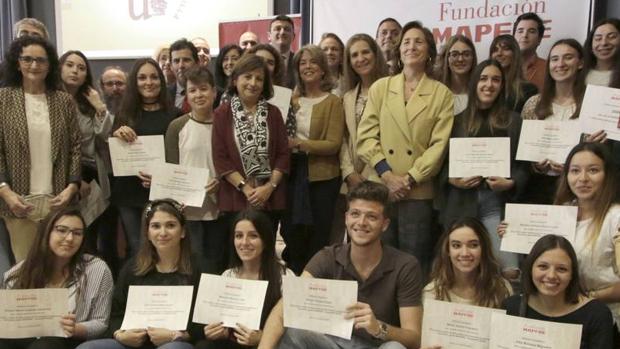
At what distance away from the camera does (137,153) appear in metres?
3.83

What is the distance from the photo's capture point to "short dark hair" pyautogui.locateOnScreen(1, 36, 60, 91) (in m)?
3.60

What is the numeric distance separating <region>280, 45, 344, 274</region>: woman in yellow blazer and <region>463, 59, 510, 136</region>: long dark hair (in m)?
0.80

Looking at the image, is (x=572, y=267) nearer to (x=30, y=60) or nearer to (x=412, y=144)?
(x=412, y=144)

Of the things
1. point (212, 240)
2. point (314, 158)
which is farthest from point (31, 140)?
point (314, 158)

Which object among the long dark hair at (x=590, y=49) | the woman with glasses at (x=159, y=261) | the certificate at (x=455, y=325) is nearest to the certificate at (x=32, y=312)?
the woman with glasses at (x=159, y=261)

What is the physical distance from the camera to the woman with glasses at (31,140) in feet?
11.6

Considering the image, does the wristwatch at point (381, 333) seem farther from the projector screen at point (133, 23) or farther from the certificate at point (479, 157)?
the projector screen at point (133, 23)

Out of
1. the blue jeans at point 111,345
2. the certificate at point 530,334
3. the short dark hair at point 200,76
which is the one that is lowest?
the blue jeans at point 111,345

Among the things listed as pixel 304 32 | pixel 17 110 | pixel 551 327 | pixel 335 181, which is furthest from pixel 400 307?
pixel 304 32

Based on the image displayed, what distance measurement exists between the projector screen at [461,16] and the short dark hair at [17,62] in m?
2.87

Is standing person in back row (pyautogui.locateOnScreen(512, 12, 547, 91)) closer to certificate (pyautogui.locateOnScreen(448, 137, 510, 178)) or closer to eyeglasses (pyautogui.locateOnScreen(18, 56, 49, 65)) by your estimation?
certificate (pyautogui.locateOnScreen(448, 137, 510, 178))

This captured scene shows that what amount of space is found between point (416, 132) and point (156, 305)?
1683mm

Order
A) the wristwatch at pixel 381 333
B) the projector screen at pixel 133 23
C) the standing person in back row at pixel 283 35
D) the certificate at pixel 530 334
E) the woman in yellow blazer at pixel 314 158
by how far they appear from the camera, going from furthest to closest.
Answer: the projector screen at pixel 133 23 → the standing person in back row at pixel 283 35 → the woman in yellow blazer at pixel 314 158 → the wristwatch at pixel 381 333 → the certificate at pixel 530 334

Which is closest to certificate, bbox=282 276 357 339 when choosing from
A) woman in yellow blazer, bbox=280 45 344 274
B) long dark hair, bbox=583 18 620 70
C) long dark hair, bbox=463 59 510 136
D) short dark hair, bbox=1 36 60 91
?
woman in yellow blazer, bbox=280 45 344 274
